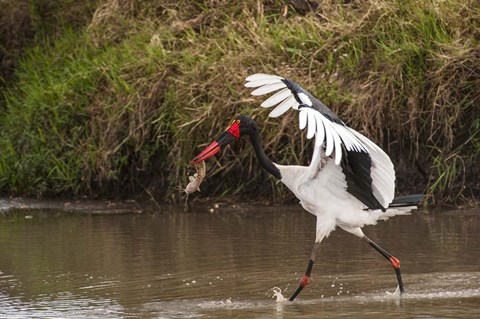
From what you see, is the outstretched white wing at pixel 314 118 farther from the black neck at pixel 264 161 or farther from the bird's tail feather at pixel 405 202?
the bird's tail feather at pixel 405 202

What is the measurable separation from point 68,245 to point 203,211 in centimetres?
138

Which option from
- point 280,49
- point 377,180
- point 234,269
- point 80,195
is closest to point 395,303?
point 377,180

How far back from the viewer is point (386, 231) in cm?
748

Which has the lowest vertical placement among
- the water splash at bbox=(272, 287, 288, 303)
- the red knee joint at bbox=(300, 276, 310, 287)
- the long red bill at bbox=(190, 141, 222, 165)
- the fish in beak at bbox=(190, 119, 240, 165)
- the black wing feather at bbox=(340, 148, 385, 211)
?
the water splash at bbox=(272, 287, 288, 303)

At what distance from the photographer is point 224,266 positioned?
256 inches

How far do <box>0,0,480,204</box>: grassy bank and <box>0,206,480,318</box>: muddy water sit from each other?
0.40m

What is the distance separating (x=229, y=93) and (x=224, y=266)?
7.51 feet

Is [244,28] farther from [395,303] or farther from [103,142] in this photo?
[395,303]

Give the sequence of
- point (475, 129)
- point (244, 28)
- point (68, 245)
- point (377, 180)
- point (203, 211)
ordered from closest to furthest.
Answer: point (377, 180), point (68, 245), point (475, 129), point (203, 211), point (244, 28)

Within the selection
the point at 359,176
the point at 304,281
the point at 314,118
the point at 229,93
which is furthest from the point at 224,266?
the point at 229,93

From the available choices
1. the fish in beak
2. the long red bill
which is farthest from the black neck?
the long red bill

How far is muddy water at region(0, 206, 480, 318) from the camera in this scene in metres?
5.43

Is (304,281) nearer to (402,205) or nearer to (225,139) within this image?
(402,205)

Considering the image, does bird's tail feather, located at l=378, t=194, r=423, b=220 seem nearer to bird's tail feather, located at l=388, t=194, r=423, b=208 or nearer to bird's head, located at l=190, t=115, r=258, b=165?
bird's tail feather, located at l=388, t=194, r=423, b=208
